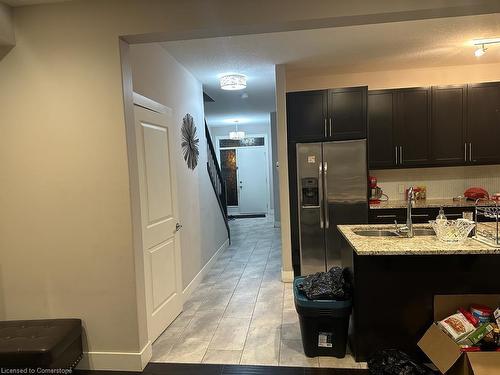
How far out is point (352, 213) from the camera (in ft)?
13.7

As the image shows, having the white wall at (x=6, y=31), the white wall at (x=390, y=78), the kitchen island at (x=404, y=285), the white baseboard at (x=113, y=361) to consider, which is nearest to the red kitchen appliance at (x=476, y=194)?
the white wall at (x=390, y=78)

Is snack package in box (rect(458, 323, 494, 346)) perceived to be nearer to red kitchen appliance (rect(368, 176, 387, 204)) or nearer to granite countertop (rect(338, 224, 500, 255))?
granite countertop (rect(338, 224, 500, 255))

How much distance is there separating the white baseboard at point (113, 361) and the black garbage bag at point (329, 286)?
134cm

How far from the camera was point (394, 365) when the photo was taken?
2.17 metres

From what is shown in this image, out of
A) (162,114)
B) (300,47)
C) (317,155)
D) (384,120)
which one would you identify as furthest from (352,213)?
(162,114)

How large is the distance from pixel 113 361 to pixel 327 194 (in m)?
2.82

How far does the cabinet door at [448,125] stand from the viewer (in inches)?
168

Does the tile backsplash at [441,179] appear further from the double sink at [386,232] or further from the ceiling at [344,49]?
the double sink at [386,232]

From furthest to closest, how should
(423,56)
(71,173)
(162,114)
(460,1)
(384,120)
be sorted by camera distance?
(384,120)
(423,56)
(162,114)
(71,173)
(460,1)

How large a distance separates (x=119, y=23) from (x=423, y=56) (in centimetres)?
342

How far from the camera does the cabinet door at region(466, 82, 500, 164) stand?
4211mm

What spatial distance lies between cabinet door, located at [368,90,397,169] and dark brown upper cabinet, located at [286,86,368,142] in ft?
0.92

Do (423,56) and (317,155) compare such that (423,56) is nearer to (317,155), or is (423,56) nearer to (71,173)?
(317,155)

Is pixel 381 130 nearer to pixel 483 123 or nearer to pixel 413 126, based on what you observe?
pixel 413 126
